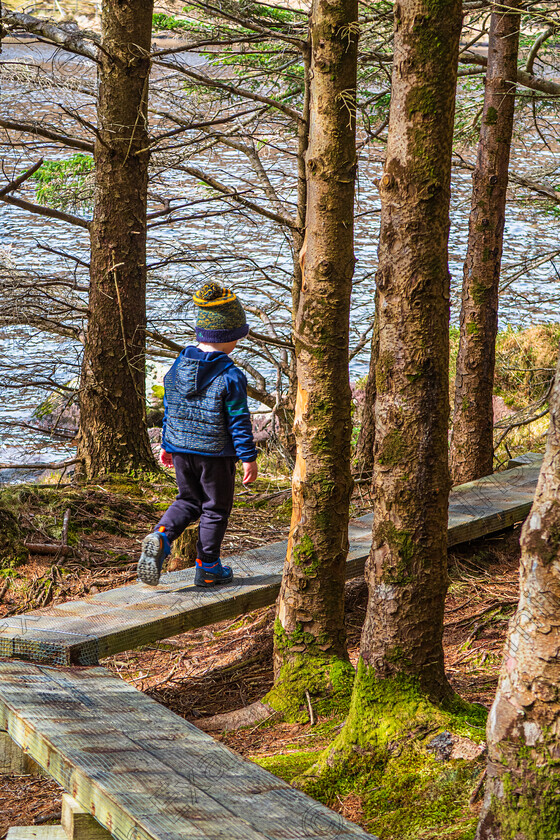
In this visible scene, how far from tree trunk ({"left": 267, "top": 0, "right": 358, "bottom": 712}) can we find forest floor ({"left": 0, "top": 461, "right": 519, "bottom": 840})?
384 mm

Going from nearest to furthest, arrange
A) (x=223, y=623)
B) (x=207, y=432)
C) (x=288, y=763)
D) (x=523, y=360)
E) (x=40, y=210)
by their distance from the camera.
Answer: (x=288, y=763) < (x=207, y=432) < (x=223, y=623) < (x=40, y=210) < (x=523, y=360)

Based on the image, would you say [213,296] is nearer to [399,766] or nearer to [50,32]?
[399,766]

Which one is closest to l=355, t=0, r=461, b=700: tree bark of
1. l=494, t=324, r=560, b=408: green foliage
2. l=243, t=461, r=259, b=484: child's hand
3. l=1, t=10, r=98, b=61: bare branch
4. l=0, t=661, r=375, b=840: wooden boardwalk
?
l=0, t=661, r=375, b=840: wooden boardwalk

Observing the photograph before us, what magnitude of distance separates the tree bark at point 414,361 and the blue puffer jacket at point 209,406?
154 centimetres

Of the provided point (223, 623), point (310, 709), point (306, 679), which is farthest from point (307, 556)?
point (223, 623)

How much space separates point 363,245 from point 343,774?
561 inches

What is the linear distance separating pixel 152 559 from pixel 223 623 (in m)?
1.16

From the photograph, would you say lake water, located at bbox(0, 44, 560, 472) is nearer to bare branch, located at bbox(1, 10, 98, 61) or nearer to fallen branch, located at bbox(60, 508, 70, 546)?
bare branch, located at bbox(1, 10, 98, 61)

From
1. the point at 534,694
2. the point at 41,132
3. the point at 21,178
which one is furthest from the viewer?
the point at 41,132

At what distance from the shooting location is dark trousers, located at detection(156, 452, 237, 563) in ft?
15.5

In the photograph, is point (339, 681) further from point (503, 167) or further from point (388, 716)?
point (503, 167)

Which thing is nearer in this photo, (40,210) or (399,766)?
(399,766)

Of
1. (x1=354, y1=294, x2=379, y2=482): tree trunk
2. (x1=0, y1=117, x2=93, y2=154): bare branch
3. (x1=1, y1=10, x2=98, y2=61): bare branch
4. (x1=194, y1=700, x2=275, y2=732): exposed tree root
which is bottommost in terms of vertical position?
(x1=194, y1=700, x2=275, y2=732): exposed tree root

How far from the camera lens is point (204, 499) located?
489cm
